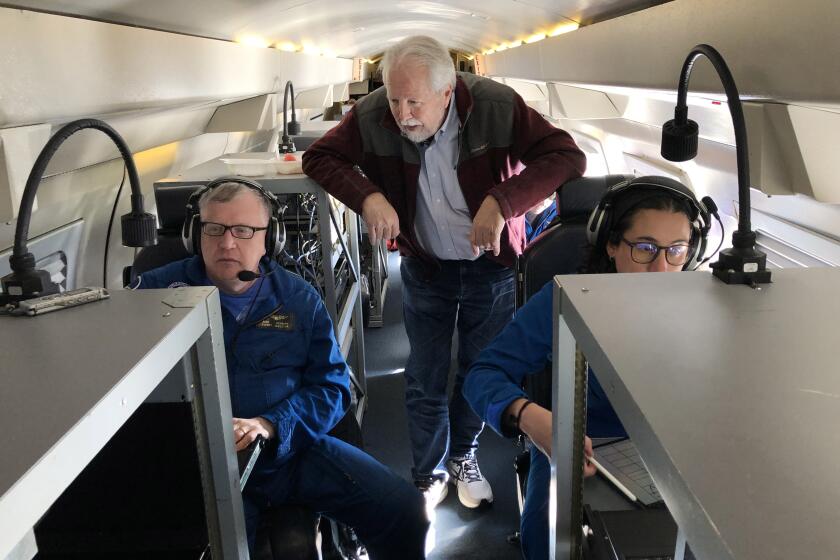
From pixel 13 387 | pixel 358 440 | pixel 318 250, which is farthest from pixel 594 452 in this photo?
pixel 318 250

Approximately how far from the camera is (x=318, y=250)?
375 centimetres

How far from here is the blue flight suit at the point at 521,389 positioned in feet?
5.69

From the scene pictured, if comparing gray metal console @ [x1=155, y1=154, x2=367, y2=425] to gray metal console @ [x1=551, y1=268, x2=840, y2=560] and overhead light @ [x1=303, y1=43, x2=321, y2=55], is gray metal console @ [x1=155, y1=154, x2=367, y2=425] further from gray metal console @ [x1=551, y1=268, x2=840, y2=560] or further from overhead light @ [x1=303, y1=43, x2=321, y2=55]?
overhead light @ [x1=303, y1=43, x2=321, y2=55]

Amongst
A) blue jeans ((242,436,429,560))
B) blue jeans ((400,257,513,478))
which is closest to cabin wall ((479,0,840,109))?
blue jeans ((400,257,513,478))

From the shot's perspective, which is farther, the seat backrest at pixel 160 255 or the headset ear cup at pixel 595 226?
the seat backrest at pixel 160 255

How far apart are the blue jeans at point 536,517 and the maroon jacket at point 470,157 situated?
99 cm

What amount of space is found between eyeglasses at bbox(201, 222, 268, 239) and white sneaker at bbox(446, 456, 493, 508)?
1.53 meters

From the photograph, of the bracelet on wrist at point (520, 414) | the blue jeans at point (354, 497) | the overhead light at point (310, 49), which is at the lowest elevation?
the blue jeans at point (354, 497)

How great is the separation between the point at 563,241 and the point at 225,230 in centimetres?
111

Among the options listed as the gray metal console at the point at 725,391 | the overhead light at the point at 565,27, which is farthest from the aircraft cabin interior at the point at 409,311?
the overhead light at the point at 565,27

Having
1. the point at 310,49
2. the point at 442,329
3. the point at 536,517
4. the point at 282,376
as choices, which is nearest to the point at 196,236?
the point at 282,376

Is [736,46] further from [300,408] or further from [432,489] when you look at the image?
[432,489]

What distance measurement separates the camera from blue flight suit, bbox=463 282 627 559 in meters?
1.73

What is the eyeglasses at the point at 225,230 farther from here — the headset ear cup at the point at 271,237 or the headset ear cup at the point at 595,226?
the headset ear cup at the point at 595,226
